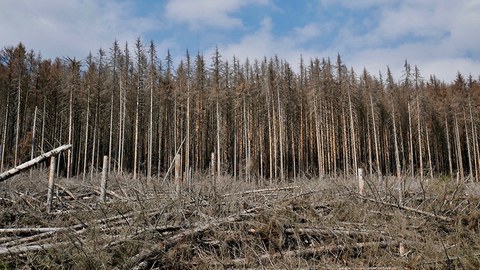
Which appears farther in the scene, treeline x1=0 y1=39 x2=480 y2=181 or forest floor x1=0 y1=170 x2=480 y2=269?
treeline x1=0 y1=39 x2=480 y2=181

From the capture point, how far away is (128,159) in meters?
37.4

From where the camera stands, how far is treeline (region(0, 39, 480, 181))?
31250 mm

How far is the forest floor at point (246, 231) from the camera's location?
241 inches

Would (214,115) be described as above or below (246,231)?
above

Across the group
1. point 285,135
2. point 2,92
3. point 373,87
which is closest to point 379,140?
point 373,87

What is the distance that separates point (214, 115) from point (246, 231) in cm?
3151

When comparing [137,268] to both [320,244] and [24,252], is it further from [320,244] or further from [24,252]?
[320,244]

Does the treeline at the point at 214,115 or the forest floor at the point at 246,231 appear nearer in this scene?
the forest floor at the point at 246,231

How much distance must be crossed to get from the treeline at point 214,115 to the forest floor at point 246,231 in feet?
67.5

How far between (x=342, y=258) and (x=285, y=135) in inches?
1213

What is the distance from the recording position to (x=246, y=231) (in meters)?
7.04

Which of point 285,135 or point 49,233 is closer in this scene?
point 49,233

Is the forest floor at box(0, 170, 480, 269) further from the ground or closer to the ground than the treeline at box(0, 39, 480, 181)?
closer to the ground

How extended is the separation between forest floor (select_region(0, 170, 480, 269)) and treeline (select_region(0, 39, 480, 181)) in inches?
810
